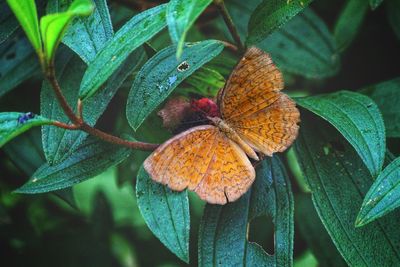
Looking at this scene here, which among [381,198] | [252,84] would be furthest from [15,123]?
[381,198]

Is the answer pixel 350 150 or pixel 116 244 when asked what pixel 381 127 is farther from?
pixel 116 244

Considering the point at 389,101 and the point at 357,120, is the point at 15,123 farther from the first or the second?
the point at 389,101

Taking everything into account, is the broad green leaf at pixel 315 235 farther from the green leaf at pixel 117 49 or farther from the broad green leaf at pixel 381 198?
the green leaf at pixel 117 49

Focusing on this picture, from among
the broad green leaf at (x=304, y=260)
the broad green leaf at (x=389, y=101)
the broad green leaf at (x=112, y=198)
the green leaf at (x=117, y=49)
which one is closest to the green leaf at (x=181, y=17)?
the green leaf at (x=117, y=49)

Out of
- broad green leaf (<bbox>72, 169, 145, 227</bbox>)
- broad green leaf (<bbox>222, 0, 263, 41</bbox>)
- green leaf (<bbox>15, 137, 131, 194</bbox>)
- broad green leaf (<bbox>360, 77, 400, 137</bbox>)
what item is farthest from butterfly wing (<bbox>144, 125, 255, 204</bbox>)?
broad green leaf (<bbox>72, 169, 145, 227</bbox>)

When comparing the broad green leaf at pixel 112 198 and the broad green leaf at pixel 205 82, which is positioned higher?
the broad green leaf at pixel 205 82

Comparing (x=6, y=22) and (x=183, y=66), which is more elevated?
(x=6, y=22)
